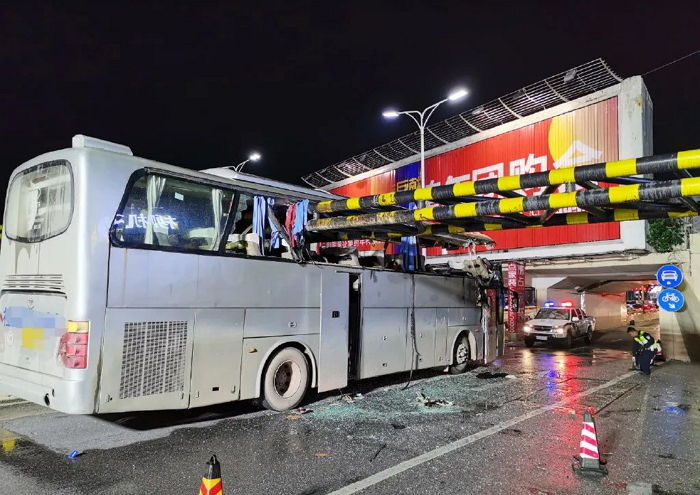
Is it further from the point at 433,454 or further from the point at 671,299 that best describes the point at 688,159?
the point at 671,299

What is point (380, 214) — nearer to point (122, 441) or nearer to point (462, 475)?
point (462, 475)

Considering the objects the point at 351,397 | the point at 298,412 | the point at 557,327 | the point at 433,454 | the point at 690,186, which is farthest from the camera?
the point at 557,327

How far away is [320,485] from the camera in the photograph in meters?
4.65

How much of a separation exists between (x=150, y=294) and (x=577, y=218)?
5854mm

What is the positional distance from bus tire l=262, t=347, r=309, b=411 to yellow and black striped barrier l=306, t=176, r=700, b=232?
2.04 meters

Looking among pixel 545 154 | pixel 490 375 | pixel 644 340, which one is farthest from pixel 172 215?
pixel 545 154

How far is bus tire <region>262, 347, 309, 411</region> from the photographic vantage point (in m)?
7.24

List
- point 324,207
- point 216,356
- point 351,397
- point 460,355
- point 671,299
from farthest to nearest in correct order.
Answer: point 671,299, point 460,355, point 351,397, point 324,207, point 216,356

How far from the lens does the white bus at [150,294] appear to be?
18.1ft

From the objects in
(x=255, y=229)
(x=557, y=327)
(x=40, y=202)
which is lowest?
(x=557, y=327)

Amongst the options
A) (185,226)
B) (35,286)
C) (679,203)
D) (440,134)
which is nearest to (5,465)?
(35,286)

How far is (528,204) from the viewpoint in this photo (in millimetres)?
6344

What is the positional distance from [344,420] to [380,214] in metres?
2.99

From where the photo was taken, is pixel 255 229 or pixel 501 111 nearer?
pixel 255 229
